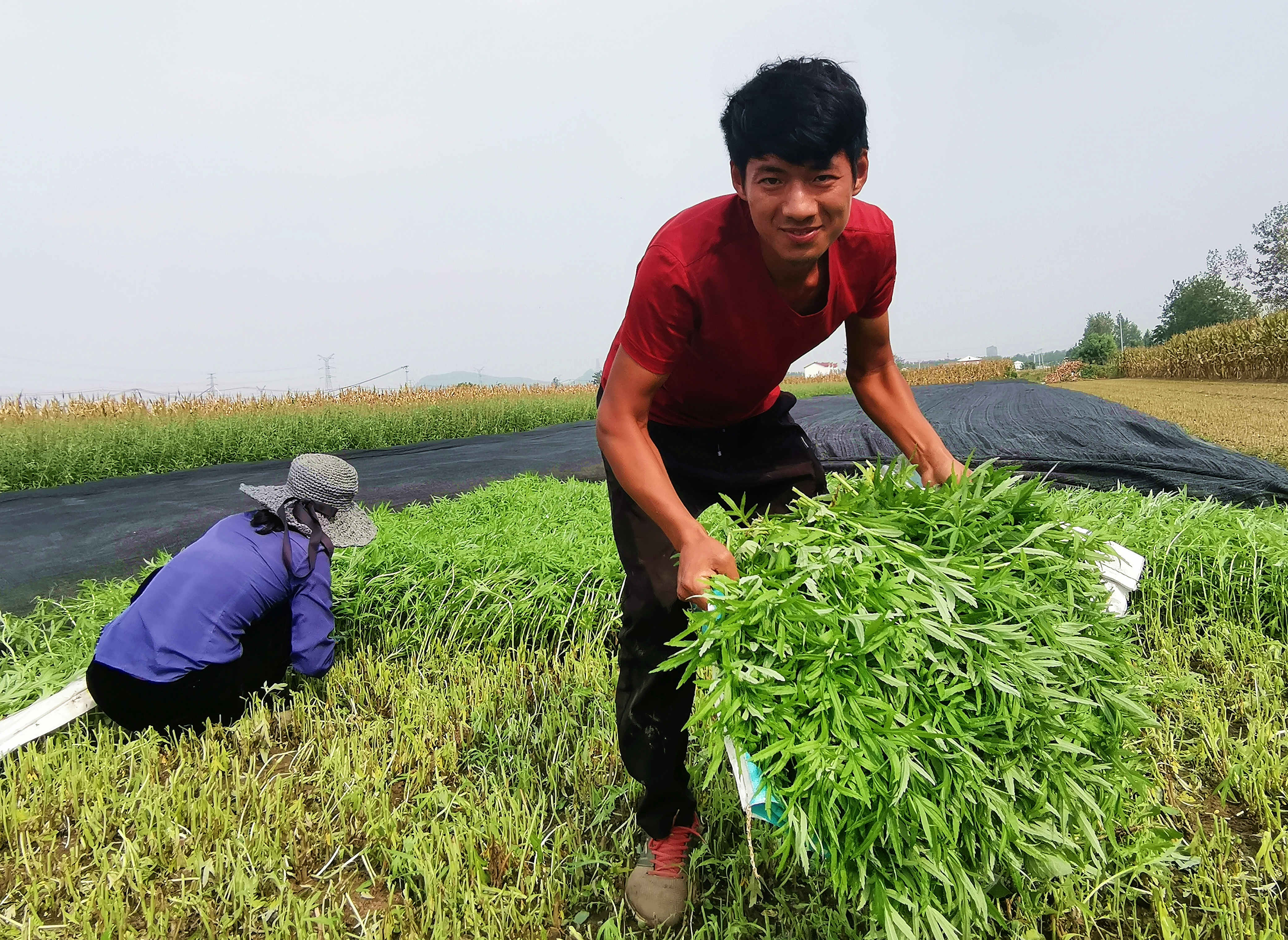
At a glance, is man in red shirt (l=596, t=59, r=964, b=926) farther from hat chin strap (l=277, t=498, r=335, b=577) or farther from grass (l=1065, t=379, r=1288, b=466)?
grass (l=1065, t=379, r=1288, b=466)

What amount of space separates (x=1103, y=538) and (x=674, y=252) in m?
1.11

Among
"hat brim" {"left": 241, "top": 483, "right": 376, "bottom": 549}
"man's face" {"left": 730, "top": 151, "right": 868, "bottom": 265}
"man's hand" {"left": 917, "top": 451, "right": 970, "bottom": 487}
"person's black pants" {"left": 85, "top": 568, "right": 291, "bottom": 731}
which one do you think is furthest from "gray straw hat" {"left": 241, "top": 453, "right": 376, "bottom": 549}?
"man's hand" {"left": 917, "top": 451, "right": 970, "bottom": 487}

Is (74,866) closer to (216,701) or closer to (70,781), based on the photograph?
(70,781)

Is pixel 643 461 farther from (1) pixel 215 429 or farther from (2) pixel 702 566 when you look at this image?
(1) pixel 215 429

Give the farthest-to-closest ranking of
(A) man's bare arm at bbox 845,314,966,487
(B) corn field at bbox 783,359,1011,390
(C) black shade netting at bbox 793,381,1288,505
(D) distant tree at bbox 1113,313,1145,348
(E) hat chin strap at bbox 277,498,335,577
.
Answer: (D) distant tree at bbox 1113,313,1145,348 → (B) corn field at bbox 783,359,1011,390 → (C) black shade netting at bbox 793,381,1288,505 → (E) hat chin strap at bbox 277,498,335,577 → (A) man's bare arm at bbox 845,314,966,487

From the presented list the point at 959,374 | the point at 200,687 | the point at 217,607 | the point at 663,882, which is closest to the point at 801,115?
the point at 663,882

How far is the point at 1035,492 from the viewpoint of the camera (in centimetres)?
160

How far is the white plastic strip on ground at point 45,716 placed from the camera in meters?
2.35

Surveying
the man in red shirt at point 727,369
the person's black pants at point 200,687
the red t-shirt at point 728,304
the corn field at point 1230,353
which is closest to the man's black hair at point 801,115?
the man in red shirt at point 727,369

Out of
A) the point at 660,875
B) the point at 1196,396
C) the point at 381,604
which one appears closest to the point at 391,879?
the point at 660,875

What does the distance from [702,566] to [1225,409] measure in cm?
1498

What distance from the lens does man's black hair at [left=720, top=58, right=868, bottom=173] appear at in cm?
137

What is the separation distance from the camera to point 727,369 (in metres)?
1.70

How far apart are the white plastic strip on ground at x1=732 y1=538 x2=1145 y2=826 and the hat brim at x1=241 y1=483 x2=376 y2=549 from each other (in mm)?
1724
